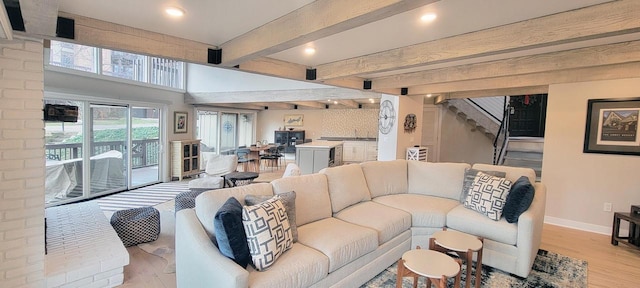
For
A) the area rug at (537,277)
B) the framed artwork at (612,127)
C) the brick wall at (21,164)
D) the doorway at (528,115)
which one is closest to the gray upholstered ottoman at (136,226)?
the brick wall at (21,164)

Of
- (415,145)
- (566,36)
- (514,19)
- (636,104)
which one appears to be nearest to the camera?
(566,36)

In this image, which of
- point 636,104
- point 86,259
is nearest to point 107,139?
point 86,259

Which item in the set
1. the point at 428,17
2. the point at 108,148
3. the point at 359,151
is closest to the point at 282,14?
the point at 428,17

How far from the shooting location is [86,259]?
8.39 ft

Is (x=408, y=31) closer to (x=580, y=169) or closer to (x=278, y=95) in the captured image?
(x=580, y=169)

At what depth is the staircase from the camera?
632 cm

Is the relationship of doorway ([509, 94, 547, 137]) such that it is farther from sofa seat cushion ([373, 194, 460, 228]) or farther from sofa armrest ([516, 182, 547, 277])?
sofa armrest ([516, 182, 547, 277])

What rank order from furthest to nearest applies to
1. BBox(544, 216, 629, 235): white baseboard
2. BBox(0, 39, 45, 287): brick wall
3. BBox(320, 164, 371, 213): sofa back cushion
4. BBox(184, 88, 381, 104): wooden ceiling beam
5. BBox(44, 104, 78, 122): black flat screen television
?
BBox(184, 88, 381, 104): wooden ceiling beam, BBox(544, 216, 629, 235): white baseboard, BBox(320, 164, 371, 213): sofa back cushion, BBox(44, 104, 78, 122): black flat screen television, BBox(0, 39, 45, 287): brick wall

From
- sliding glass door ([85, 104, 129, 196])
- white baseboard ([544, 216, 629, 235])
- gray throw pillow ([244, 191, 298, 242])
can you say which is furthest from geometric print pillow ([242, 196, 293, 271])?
sliding glass door ([85, 104, 129, 196])

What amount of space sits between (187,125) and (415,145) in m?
6.00

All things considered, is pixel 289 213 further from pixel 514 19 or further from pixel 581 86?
pixel 581 86

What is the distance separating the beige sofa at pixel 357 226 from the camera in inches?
76.4

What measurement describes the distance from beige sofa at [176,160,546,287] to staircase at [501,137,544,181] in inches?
140

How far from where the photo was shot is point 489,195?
10.2ft
